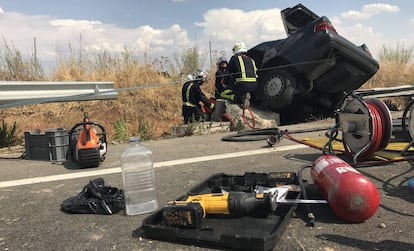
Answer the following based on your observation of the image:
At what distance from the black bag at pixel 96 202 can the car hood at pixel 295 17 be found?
6577 mm

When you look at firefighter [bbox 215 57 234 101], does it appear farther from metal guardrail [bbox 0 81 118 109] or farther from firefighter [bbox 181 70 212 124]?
metal guardrail [bbox 0 81 118 109]

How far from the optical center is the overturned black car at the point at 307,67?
6.73m

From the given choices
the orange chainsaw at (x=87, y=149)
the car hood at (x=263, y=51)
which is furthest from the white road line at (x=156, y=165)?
the car hood at (x=263, y=51)

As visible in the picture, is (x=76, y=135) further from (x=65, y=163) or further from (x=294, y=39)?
(x=294, y=39)

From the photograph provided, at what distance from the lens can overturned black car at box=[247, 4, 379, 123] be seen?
6.73m

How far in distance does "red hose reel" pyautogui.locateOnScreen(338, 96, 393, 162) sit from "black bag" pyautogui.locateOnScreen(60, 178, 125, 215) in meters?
2.26

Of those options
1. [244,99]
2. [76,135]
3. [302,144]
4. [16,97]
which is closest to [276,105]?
[244,99]

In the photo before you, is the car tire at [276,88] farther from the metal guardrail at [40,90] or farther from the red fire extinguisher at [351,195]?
the red fire extinguisher at [351,195]

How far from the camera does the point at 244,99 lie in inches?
312

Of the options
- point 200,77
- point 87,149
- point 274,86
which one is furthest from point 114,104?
point 87,149

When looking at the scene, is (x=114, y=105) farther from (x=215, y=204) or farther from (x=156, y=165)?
(x=215, y=204)

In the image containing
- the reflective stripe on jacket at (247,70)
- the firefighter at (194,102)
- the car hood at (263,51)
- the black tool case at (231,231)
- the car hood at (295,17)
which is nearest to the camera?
the black tool case at (231,231)

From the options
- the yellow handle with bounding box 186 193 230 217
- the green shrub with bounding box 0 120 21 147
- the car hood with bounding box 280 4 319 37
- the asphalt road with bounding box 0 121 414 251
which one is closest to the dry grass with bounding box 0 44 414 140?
the green shrub with bounding box 0 120 21 147

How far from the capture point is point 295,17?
8352mm
